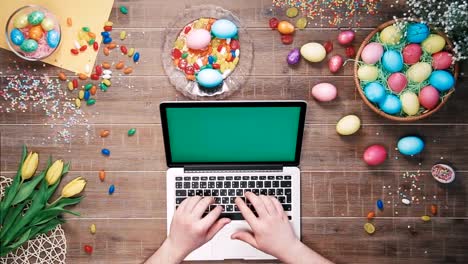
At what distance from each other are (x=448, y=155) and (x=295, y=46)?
0.48 metres

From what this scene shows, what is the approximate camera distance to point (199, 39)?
1416 millimetres

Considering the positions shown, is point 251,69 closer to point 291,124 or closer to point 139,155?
point 291,124

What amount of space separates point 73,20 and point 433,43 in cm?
87

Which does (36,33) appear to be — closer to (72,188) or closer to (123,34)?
(123,34)

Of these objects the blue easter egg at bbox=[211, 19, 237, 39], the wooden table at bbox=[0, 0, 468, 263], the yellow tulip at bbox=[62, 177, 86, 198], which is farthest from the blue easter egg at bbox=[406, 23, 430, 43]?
the yellow tulip at bbox=[62, 177, 86, 198]

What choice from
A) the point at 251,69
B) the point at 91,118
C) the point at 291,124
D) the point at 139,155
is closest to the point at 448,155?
the point at 291,124

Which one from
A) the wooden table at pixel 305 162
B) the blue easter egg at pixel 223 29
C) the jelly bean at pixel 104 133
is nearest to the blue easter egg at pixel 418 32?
the wooden table at pixel 305 162

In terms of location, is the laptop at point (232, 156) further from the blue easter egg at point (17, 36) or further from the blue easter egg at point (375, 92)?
the blue easter egg at point (17, 36)

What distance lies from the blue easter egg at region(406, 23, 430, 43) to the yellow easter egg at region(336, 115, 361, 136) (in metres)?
0.23

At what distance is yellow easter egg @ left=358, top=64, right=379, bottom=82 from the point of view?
1405 mm

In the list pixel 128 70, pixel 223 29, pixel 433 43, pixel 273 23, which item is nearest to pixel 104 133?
pixel 128 70

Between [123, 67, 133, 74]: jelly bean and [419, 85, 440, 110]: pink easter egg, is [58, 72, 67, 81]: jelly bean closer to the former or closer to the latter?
[123, 67, 133, 74]: jelly bean

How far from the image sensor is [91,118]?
1489mm

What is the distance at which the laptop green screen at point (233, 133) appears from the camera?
4.45 ft
